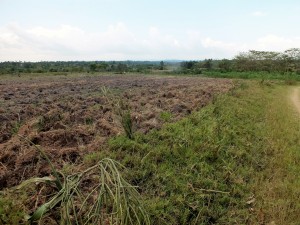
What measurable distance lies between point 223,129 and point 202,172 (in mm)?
2703

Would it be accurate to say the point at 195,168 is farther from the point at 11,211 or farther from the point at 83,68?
the point at 83,68

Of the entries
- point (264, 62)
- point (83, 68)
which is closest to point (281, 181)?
point (264, 62)

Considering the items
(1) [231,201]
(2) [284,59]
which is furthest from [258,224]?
(2) [284,59]

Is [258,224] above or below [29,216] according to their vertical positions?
below

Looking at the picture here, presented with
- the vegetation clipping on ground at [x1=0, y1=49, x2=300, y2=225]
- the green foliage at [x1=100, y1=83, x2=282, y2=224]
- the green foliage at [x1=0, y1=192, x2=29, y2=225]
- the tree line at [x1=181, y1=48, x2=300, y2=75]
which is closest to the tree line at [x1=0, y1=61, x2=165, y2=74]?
the tree line at [x1=181, y1=48, x2=300, y2=75]

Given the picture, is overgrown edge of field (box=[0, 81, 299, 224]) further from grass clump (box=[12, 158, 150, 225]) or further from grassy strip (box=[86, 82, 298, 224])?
grass clump (box=[12, 158, 150, 225])

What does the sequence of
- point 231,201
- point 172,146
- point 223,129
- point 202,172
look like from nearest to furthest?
point 231,201 → point 202,172 → point 172,146 → point 223,129

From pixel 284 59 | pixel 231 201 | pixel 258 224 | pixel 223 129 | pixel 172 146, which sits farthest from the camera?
pixel 284 59

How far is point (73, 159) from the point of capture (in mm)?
5539

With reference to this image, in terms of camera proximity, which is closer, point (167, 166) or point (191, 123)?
point (167, 166)

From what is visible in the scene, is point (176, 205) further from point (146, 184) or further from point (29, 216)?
point (29, 216)

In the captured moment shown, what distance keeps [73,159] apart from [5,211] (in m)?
1.89

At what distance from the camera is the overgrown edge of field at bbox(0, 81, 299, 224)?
175 inches

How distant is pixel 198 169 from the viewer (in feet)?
18.6
